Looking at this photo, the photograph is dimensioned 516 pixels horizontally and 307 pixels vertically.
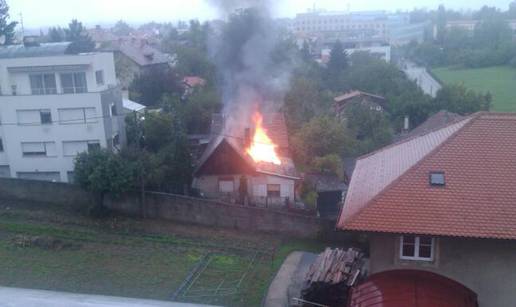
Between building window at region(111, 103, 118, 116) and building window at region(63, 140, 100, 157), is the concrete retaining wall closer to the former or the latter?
building window at region(63, 140, 100, 157)

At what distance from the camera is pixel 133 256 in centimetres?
1734

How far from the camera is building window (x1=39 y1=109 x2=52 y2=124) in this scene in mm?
23875

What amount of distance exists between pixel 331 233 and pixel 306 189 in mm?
→ 5005

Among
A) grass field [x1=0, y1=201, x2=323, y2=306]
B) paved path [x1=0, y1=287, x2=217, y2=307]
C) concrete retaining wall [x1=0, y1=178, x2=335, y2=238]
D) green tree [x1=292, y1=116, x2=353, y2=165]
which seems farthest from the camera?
green tree [x1=292, y1=116, x2=353, y2=165]

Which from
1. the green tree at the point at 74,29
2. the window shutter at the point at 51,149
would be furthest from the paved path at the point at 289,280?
the green tree at the point at 74,29

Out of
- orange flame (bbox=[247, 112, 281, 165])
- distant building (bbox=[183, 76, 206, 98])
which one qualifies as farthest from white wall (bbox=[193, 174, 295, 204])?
distant building (bbox=[183, 76, 206, 98])

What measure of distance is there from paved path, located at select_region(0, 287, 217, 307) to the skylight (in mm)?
10585

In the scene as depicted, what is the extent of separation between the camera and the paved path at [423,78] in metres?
64.6

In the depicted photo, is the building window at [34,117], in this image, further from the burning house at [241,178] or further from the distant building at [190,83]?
the distant building at [190,83]

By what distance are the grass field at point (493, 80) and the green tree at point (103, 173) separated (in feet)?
136

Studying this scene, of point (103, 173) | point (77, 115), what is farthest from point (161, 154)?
point (77, 115)

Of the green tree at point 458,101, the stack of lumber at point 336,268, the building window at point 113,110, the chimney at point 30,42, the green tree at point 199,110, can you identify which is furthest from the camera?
the green tree at point 458,101

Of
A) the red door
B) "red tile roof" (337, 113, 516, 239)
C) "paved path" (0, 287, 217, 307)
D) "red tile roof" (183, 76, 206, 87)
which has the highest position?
"paved path" (0, 287, 217, 307)

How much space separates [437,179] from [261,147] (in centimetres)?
1446
